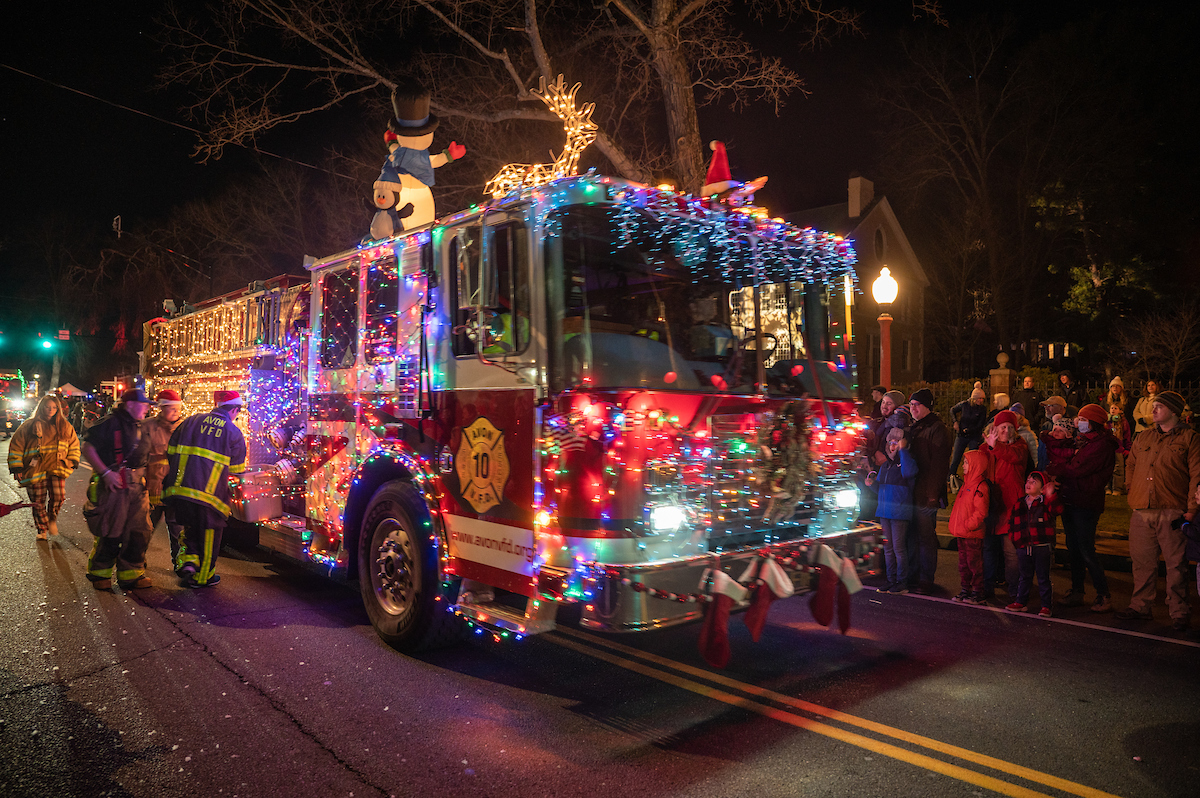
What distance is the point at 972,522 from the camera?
6.76 m

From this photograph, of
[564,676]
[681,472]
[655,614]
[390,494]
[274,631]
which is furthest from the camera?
[274,631]

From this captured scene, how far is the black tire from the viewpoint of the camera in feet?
16.8

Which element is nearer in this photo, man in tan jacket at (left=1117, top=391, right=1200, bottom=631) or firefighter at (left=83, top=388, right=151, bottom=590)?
man in tan jacket at (left=1117, top=391, right=1200, bottom=631)

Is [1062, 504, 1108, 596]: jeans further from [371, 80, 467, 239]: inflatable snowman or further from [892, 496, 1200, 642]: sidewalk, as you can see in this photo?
[371, 80, 467, 239]: inflatable snowman

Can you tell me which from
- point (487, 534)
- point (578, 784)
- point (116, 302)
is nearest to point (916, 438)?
point (487, 534)

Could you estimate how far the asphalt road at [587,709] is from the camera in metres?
3.64

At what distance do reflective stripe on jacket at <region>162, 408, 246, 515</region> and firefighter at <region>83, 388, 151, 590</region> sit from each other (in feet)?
1.29

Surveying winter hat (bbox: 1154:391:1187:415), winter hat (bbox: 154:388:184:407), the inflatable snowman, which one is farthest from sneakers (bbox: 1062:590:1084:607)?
winter hat (bbox: 154:388:184:407)

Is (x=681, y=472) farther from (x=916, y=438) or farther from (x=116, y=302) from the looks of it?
(x=116, y=302)

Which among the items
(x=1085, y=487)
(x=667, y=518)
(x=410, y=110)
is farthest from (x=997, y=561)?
(x=410, y=110)

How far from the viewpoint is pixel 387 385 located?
219 inches

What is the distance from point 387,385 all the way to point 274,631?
2.05m

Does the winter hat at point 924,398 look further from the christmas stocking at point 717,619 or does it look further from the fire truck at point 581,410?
the christmas stocking at point 717,619

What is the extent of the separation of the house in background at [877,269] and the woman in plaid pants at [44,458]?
25.1m
